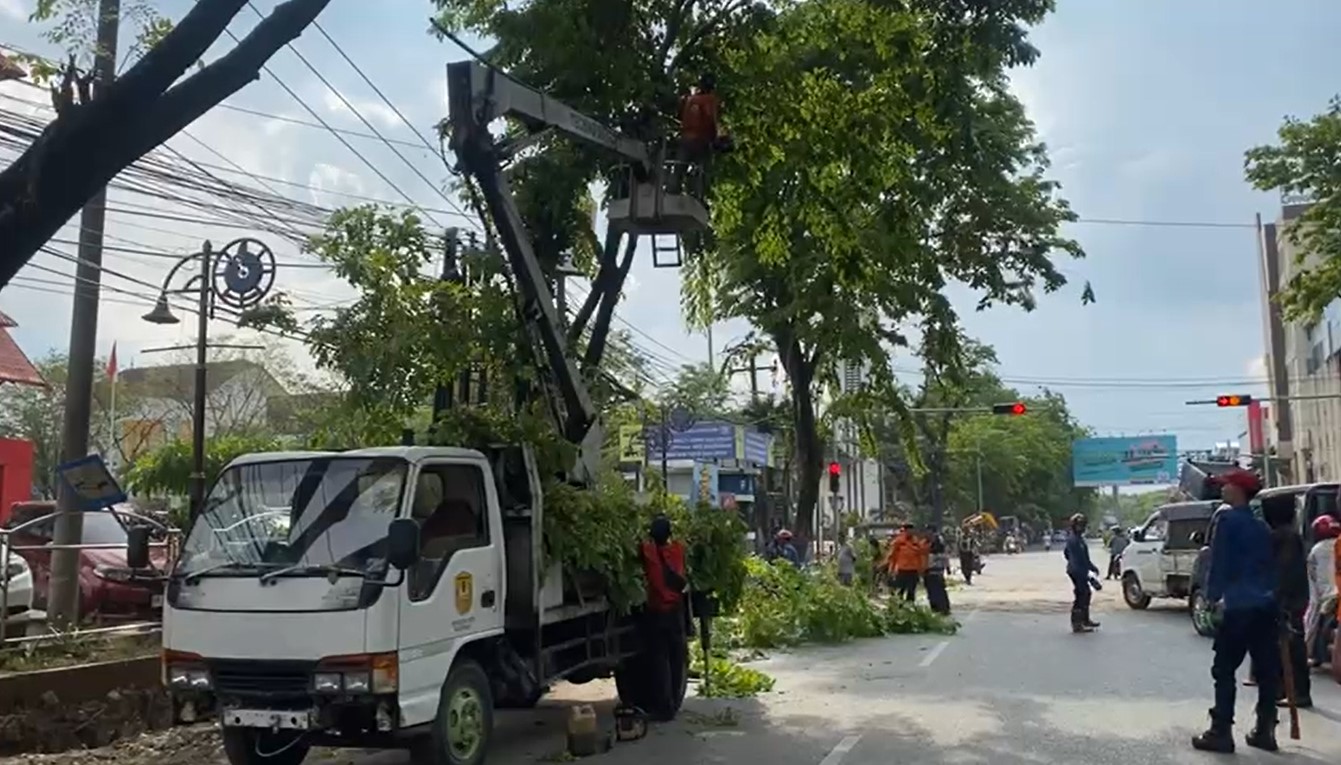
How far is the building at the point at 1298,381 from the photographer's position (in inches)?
1847

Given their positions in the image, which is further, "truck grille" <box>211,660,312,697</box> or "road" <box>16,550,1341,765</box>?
"road" <box>16,550,1341,765</box>

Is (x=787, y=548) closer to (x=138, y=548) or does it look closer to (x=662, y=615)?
(x=662, y=615)

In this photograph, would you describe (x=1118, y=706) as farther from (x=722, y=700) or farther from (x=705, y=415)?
(x=705, y=415)

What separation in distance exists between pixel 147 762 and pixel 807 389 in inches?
729

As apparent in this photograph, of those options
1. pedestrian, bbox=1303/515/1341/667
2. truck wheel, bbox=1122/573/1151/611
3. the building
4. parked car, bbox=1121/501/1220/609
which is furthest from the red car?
the building

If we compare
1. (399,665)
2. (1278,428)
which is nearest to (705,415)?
(1278,428)

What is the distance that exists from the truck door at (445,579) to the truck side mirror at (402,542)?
0.83ft

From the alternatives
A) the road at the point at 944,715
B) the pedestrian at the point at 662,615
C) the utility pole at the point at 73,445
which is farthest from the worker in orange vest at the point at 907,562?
the utility pole at the point at 73,445

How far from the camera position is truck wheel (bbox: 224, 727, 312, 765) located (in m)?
8.38

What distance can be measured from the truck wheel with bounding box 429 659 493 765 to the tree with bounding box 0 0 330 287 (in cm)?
376

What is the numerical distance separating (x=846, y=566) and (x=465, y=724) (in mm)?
17022

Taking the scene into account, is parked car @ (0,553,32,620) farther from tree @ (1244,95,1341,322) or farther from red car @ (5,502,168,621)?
tree @ (1244,95,1341,322)

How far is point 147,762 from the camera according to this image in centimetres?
951

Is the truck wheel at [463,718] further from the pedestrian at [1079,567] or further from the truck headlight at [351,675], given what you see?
the pedestrian at [1079,567]
